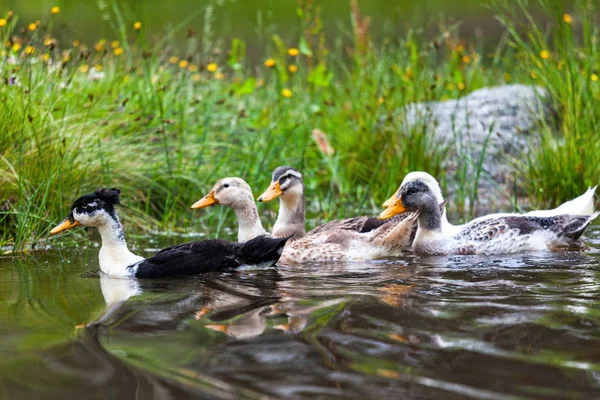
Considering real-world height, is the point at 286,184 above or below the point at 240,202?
above

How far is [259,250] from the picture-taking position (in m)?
6.38

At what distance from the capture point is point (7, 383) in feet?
11.9

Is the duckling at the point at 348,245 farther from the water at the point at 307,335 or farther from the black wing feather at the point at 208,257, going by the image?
the water at the point at 307,335

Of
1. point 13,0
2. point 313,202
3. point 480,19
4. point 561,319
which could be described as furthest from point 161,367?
point 480,19

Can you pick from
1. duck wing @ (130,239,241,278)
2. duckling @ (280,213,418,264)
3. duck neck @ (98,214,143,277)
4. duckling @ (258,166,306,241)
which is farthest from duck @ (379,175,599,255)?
duck neck @ (98,214,143,277)

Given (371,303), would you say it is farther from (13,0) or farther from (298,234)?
(13,0)

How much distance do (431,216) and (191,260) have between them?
2.10 m

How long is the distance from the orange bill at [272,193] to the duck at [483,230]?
2.99ft

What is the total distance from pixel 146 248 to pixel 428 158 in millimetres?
3375

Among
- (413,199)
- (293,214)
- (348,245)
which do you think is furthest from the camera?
(293,214)

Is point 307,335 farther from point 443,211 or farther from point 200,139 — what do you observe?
point 200,139

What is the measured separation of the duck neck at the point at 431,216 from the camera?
721 centimetres

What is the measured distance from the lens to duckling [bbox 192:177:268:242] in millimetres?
7301

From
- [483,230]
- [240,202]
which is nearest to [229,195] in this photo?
[240,202]
